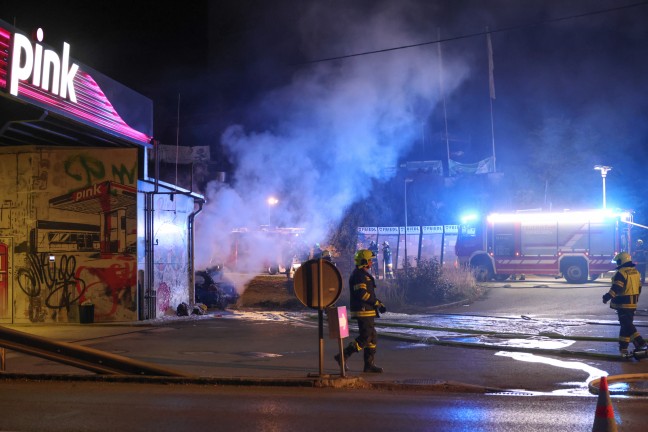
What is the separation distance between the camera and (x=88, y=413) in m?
6.55

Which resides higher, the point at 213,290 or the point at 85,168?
the point at 85,168

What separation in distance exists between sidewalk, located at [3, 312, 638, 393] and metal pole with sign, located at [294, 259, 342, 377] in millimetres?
964

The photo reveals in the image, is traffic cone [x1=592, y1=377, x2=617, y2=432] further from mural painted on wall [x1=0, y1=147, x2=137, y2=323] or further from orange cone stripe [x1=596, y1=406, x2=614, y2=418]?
mural painted on wall [x1=0, y1=147, x2=137, y2=323]

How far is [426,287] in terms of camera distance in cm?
2006

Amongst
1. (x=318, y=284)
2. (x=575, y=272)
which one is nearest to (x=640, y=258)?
(x=575, y=272)

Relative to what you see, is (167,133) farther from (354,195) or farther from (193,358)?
(193,358)

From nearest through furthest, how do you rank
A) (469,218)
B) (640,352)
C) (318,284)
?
(318,284)
(640,352)
(469,218)

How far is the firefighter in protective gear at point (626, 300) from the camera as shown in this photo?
10.1 m

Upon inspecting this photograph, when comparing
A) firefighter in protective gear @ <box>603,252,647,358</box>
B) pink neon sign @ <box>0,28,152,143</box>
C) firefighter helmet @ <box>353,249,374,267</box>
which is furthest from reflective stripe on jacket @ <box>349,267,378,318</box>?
pink neon sign @ <box>0,28,152,143</box>

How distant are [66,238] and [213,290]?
5.37m

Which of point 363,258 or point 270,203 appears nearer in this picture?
point 363,258

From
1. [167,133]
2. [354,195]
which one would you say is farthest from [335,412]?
[167,133]

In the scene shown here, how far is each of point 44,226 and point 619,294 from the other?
12679mm

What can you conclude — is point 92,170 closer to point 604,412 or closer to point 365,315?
point 365,315
